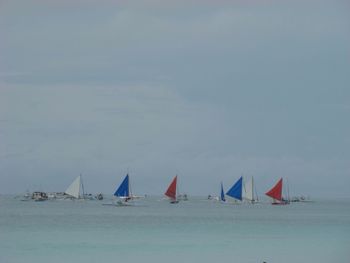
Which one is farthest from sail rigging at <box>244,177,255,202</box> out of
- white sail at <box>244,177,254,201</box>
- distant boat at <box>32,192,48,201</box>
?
distant boat at <box>32,192,48,201</box>

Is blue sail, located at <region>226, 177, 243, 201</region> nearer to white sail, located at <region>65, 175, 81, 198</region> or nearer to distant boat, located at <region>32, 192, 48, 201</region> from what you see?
white sail, located at <region>65, 175, 81, 198</region>

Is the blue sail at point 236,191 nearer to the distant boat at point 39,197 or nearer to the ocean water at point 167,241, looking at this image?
the ocean water at point 167,241

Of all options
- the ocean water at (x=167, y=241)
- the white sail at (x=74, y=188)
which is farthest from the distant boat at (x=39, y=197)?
the ocean water at (x=167, y=241)

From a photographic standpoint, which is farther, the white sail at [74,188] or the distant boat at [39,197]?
the distant boat at [39,197]

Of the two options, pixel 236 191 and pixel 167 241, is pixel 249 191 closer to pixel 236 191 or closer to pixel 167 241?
pixel 236 191

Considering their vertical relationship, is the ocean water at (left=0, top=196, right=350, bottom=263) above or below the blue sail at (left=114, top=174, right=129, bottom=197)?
below

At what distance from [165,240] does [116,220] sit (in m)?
16.5

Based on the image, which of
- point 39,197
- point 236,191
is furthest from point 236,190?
point 39,197

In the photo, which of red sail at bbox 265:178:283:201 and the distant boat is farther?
the distant boat

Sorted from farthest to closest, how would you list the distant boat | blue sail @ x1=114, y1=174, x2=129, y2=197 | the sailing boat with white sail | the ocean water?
the distant boat, the sailing boat with white sail, blue sail @ x1=114, y1=174, x2=129, y2=197, the ocean water

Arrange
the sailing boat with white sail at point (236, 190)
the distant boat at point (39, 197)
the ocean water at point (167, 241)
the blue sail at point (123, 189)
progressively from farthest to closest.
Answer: the distant boat at point (39, 197) < the sailing boat with white sail at point (236, 190) < the blue sail at point (123, 189) < the ocean water at point (167, 241)

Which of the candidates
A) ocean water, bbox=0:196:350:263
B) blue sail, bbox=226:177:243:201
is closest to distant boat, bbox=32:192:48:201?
blue sail, bbox=226:177:243:201

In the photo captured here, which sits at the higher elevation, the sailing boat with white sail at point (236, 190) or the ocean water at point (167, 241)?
the sailing boat with white sail at point (236, 190)

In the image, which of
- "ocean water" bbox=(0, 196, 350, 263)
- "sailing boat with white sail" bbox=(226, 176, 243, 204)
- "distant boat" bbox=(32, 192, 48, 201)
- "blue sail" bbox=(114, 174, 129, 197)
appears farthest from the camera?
"distant boat" bbox=(32, 192, 48, 201)
